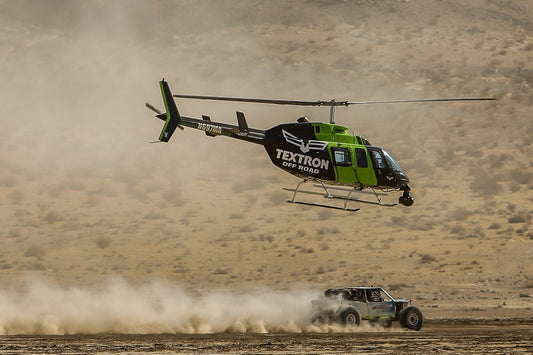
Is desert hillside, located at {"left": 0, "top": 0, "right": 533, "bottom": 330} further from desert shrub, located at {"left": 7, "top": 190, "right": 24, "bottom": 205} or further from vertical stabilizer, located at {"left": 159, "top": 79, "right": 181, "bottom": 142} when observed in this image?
vertical stabilizer, located at {"left": 159, "top": 79, "right": 181, "bottom": 142}

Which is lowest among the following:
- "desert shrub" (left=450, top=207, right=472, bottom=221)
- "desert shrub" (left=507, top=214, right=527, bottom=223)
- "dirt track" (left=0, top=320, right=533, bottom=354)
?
"dirt track" (left=0, top=320, right=533, bottom=354)

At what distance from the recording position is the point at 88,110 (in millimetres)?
80625

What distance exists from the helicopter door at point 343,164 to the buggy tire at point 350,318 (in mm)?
4114

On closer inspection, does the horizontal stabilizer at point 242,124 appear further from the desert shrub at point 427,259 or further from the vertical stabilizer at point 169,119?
the desert shrub at point 427,259

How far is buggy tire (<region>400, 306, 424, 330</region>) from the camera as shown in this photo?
28219 millimetres

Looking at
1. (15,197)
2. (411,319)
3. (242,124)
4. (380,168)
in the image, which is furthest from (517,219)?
(15,197)

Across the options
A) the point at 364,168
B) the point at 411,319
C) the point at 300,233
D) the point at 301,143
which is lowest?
the point at 411,319

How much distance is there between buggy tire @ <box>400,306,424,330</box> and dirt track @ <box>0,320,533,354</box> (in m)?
0.28

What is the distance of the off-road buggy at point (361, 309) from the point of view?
27.7 metres

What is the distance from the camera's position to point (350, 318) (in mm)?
27781

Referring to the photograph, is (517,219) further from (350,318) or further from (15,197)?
(15,197)

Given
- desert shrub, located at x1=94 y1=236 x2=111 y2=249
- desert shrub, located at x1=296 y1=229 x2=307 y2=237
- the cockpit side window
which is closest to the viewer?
the cockpit side window

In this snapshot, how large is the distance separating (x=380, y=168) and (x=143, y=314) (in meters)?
8.73

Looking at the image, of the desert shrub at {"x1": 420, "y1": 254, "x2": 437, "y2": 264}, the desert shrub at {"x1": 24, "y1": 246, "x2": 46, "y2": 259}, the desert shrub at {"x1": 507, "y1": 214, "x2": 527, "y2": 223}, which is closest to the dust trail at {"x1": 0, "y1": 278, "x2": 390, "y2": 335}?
the desert shrub at {"x1": 420, "y1": 254, "x2": 437, "y2": 264}
